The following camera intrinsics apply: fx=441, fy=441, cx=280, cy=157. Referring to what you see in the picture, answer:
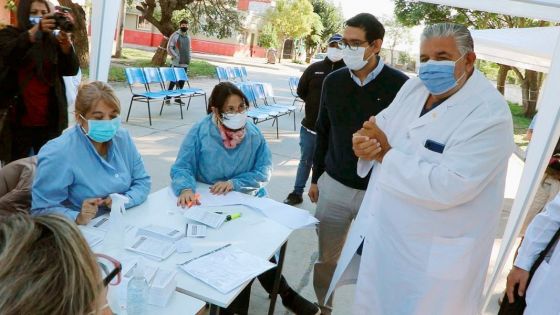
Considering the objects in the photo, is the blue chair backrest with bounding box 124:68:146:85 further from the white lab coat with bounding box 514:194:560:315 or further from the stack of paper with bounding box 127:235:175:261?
the white lab coat with bounding box 514:194:560:315

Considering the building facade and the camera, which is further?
the building facade

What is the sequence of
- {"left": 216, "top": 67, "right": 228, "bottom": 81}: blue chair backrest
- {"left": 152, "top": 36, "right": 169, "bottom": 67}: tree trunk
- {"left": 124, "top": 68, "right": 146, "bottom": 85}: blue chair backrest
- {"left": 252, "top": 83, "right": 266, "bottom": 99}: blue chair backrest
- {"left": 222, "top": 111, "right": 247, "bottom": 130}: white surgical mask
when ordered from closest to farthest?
{"left": 222, "top": 111, "right": 247, "bottom": 130}: white surgical mask
{"left": 124, "top": 68, "right": 146, "bottom": 85}: blue chair backrest
{"left": 252, "top": 83, "right": 266, "bottom": 99}: blue chair backrest
{"left": 216, "top": 67, "right": 228, "bottom": 81}: blue chair backrest
{"left": 152, "top": 36, "right": 169, "bottom": 67}: tree trunk

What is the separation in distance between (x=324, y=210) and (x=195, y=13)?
17.5m

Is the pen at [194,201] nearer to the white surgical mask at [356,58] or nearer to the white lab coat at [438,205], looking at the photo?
the white lab coat at [438,205]

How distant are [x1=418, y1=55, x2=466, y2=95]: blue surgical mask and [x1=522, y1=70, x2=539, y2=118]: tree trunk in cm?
1835

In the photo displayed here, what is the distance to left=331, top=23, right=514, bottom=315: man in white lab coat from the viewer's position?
172cm

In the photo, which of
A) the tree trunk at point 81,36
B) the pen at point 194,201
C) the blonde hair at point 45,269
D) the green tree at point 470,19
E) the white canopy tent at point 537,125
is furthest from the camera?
the green tree at point 470,19

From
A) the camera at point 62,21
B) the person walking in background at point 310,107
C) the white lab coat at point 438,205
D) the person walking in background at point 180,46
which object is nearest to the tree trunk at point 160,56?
the person walking in background at point 180,46

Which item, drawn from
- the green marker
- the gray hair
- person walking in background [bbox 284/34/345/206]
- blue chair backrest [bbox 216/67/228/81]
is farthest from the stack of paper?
blue chair backrest [bbox 216/67/228/81]

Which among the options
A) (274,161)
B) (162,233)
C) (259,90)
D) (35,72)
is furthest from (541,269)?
(259,90)

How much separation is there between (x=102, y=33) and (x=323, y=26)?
42.5 m

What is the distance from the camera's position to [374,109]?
2516mm

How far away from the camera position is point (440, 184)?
5.66 ft

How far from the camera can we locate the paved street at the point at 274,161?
3255 millimetres
